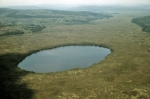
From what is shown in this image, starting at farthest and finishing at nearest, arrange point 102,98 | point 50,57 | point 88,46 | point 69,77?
point 88,46
point 50,57
point 69,77
point 102,98

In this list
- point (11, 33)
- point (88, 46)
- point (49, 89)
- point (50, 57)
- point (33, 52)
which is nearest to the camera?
point (49, 89)

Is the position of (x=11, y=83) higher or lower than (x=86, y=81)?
lower

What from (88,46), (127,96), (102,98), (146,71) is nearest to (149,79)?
(146,71)

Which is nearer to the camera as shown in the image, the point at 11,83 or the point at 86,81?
the point at 11,83

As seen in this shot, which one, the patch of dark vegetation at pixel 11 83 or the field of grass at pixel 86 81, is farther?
the field of grass at pixel 86 81

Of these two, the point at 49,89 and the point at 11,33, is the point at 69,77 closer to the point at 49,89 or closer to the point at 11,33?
the point at 49,89

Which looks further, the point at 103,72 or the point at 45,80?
the point at 103,72

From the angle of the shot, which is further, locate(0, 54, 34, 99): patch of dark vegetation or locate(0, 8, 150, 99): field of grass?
locate(0, 8, 150, 99): field of grass
